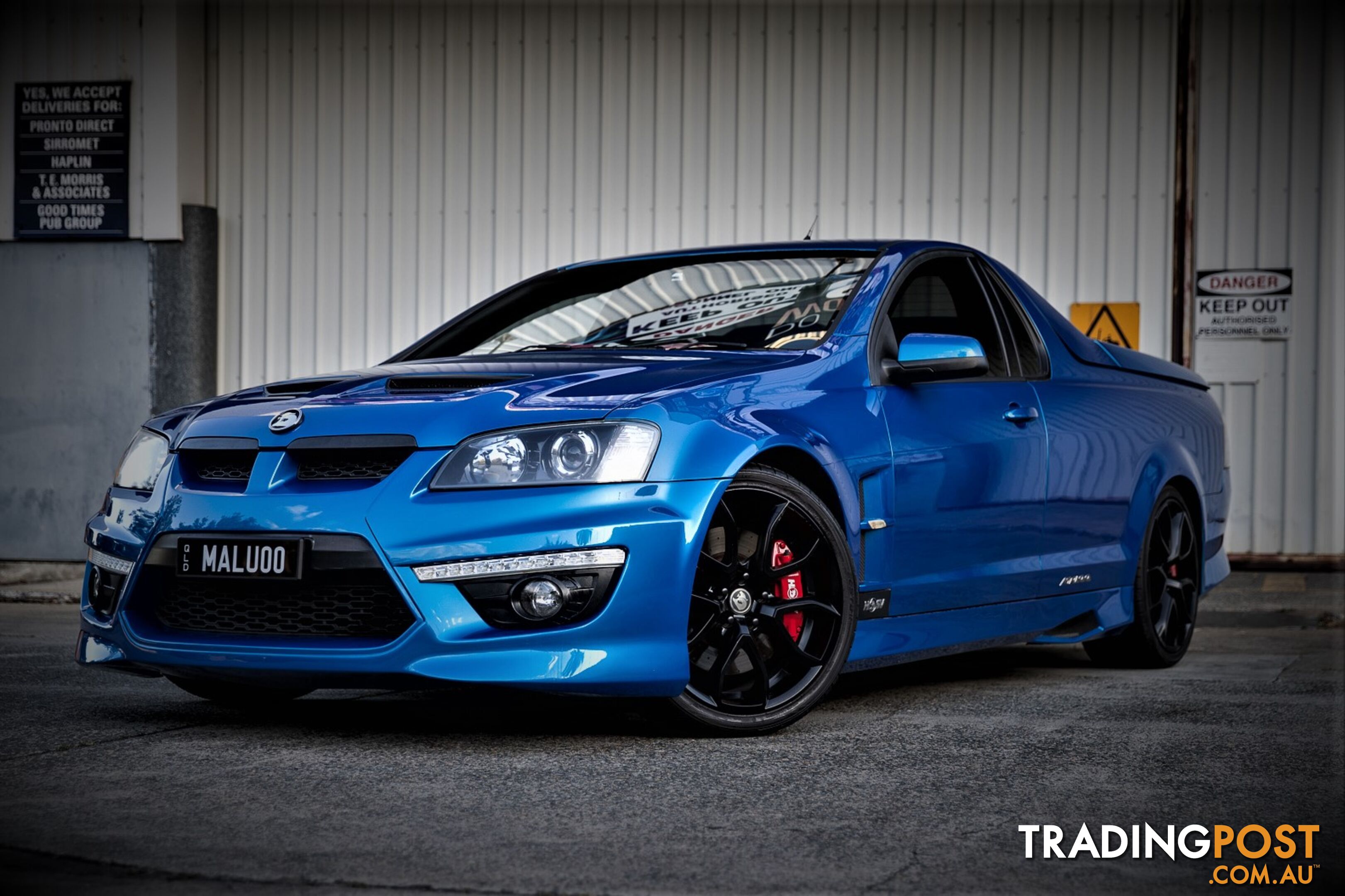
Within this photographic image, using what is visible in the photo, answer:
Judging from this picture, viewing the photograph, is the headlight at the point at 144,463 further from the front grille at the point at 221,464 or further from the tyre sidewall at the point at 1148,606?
the tyre sidewall at the point at 1148,606

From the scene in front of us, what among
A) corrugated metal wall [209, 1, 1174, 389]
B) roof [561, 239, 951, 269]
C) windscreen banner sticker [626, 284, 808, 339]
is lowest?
windscreen banner sticker [626, 284, 808, 339]

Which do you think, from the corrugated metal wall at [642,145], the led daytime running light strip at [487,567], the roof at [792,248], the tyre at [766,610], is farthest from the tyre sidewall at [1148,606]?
the corrugated metal wall at [642,145]

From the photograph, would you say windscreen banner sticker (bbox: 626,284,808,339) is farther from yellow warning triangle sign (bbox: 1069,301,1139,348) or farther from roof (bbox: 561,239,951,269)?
yellow warning triangle sign (bbox: 1069,301,1139,348)

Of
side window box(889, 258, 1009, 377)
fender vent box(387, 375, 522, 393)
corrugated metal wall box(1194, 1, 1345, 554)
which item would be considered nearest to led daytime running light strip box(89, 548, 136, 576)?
fender vent box(387, 375, 522, 393)

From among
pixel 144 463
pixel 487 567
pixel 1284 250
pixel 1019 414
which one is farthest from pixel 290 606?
pixel 1284 250

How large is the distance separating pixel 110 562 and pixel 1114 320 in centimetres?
690

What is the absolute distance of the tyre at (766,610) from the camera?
14.3 feet

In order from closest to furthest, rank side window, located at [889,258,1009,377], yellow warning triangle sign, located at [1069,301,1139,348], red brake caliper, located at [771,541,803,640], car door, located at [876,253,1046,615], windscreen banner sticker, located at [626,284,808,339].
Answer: red brake caliper, located at [771,541,803,640], car door, located at [876,253,1046,615], windscreen banner sticker, located at [626,284,808,339], side window, located at [889,258,1009,377], yellow warning triangle sign, located at [1069,301,1139,348]

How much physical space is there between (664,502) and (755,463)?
16.0 inches

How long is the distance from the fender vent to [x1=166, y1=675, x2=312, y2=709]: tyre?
0.94 m

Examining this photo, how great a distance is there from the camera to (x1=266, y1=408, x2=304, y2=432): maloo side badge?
4285 mm

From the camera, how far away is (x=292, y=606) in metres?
4.16

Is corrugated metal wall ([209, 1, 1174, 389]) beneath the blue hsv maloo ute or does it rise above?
above

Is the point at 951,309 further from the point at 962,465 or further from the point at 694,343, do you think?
the point at 694,343
